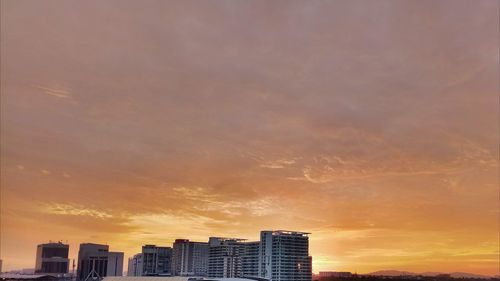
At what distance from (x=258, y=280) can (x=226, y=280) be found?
2927 cm

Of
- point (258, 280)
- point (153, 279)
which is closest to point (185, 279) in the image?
point (153, 279)

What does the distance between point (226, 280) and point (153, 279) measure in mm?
24076

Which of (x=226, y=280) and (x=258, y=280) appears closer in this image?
(x=226, y=280)

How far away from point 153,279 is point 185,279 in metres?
9.44

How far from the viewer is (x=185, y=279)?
486 feet

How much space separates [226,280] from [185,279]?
585 inches

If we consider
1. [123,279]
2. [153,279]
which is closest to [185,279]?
[153,279]

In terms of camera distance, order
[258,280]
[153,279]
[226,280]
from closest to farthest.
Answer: [153,279]
[226,280]
[258,280]

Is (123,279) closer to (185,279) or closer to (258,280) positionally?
(185,279)

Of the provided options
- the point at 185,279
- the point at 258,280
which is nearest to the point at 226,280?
the point at 185,279

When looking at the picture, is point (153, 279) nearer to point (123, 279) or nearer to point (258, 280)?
point (123, 279)

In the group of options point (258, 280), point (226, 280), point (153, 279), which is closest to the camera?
point (153, 279)

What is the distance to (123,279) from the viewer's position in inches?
6033

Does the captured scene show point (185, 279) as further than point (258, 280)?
No
